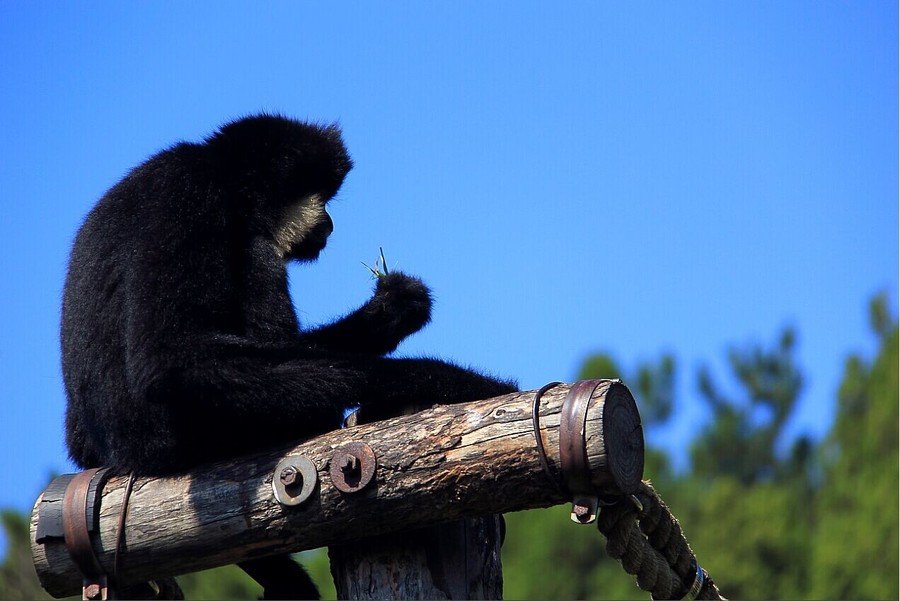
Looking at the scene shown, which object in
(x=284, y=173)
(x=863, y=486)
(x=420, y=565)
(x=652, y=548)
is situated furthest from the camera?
(x=863, y=486)

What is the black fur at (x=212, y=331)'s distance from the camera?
430 cm

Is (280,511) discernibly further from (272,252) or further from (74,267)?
(74,267)

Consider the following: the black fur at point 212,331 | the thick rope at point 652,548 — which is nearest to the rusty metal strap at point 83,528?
the black fur at point 212,331

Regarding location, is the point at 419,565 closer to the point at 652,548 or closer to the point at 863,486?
the point at 652,548

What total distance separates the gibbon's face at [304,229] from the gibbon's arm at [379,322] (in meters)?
0.55

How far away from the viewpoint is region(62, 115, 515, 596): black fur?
4301mm

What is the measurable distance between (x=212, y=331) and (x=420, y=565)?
50.9 inches

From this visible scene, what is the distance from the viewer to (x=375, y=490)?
3.87 meters

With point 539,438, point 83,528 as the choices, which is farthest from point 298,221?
point 539,438

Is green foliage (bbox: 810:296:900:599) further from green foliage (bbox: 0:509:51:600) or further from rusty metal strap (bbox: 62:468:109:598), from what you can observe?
rusty metal strap (bbox: 62:468:109:598)

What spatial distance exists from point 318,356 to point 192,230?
804 millimetres

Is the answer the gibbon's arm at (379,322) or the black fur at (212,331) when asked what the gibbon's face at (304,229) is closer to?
the black fur at (212,331)

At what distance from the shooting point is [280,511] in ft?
13.0

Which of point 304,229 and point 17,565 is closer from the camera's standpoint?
point 304,229
